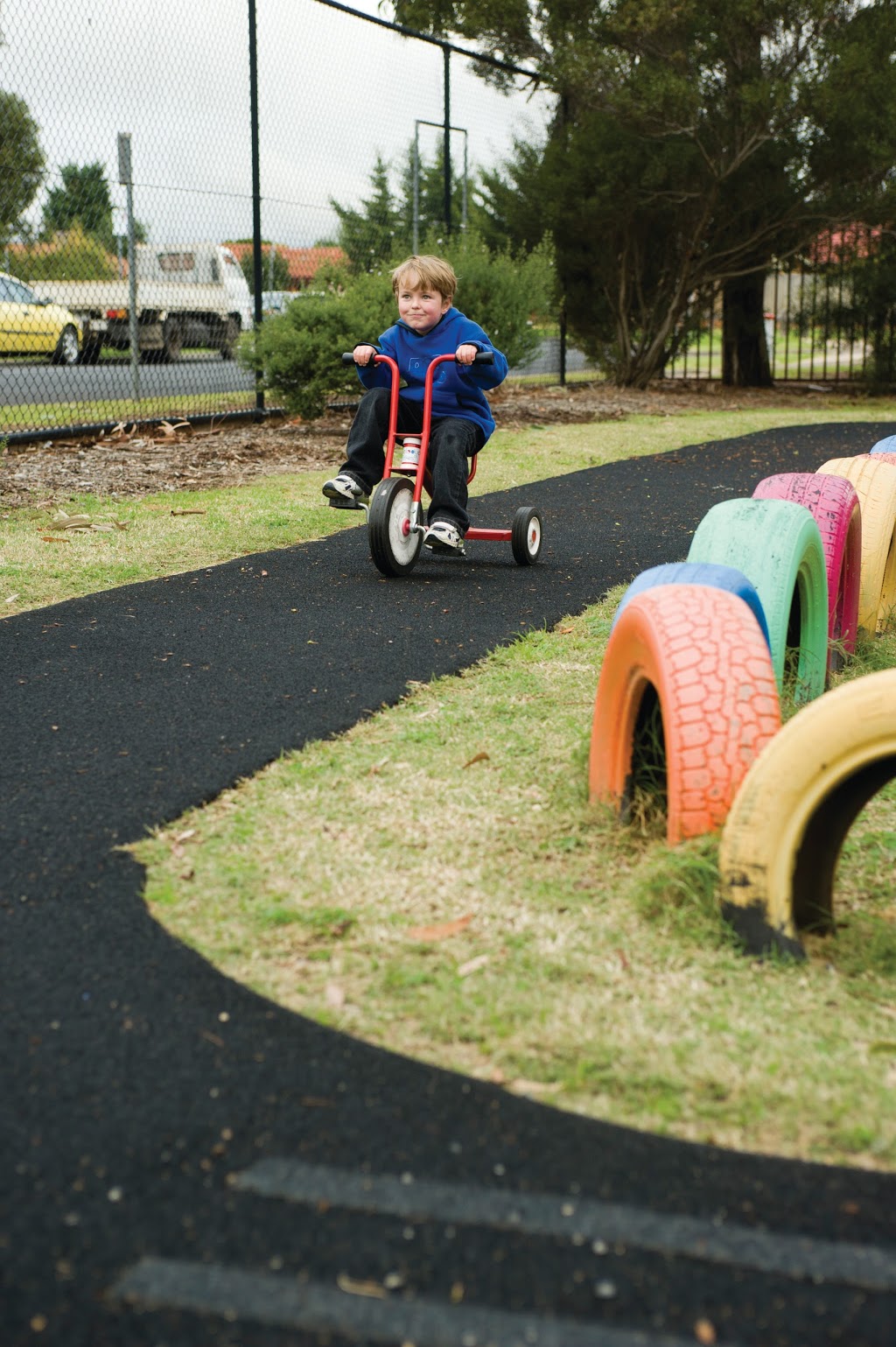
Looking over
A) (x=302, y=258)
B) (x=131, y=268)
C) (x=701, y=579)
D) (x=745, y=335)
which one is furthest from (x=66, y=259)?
(x=745, y=335)

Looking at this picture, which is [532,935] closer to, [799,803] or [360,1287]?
[799,803]

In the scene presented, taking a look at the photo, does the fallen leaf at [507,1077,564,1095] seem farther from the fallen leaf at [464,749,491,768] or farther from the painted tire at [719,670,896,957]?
the fallen leaf at [464,749,491,768]

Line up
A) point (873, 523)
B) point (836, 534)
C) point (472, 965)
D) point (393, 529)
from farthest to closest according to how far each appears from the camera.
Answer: point (393, 529)
point (873, 523)
point (836, 534)
point (472, 965)

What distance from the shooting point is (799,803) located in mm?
2314

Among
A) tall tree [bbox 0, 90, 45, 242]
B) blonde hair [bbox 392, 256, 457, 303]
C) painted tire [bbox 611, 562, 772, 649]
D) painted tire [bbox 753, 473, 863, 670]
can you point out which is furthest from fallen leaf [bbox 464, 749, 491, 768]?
tall tree [bbox 0, 90, 45, 242]

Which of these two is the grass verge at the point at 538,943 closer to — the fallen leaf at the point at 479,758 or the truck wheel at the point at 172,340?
the fallen leaf at the point at 479,758

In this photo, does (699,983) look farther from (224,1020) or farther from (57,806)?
(57,806)

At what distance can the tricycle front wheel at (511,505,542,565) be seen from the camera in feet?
19.1

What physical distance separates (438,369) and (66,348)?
5.82 m

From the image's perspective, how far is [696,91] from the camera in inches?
551

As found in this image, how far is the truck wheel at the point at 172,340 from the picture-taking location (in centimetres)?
1079

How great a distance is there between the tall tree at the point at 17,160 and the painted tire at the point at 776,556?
685 cm

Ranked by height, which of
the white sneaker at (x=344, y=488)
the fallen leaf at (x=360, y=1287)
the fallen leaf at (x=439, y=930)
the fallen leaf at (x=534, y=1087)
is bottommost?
the fallen leaf at (x=360, y=1287)

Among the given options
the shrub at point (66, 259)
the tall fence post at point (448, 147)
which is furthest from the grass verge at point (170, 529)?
the tall fence post at point (448, 147)
